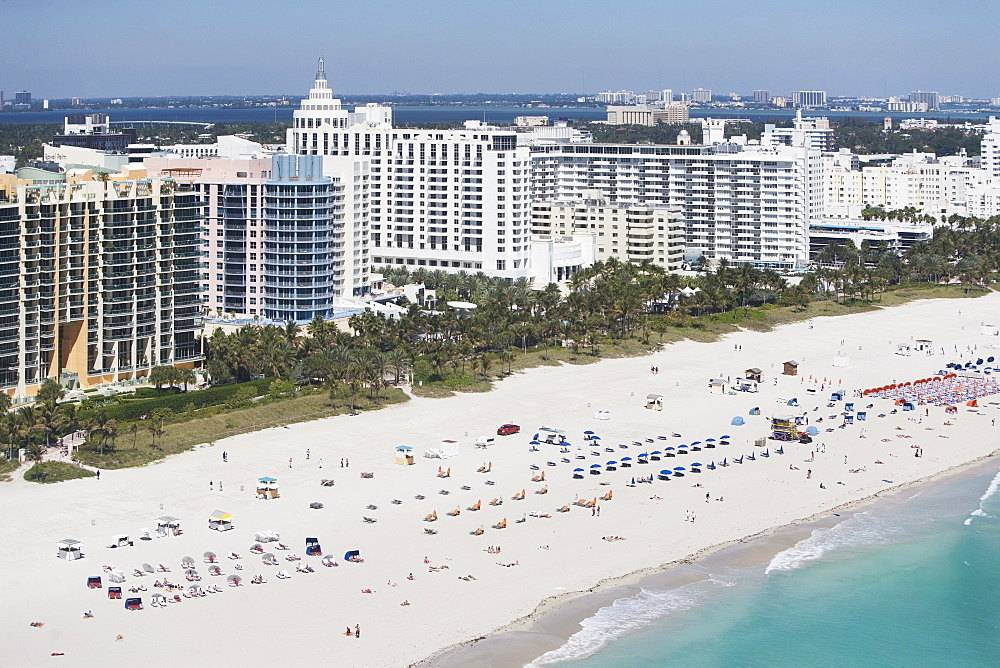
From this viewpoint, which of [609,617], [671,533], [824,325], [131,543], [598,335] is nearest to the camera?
[609,617]

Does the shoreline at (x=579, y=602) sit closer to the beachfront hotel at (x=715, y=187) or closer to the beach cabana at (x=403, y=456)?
the beach cabana at (x=403, y=456)

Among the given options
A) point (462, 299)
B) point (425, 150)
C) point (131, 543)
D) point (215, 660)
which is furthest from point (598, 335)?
point (215, 660)

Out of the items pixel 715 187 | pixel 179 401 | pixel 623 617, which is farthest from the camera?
pixel 715 187

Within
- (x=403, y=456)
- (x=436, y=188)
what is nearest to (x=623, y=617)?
(x=403, y=456)

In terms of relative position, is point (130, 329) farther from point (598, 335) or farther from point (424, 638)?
point (424, 638)

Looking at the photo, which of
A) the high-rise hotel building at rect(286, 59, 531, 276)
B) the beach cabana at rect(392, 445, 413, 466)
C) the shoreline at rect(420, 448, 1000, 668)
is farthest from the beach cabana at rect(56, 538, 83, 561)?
the high-rise hotel building at rect(286, 59, 531, 276)

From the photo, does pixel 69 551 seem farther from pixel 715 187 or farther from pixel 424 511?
pixel 715 187
